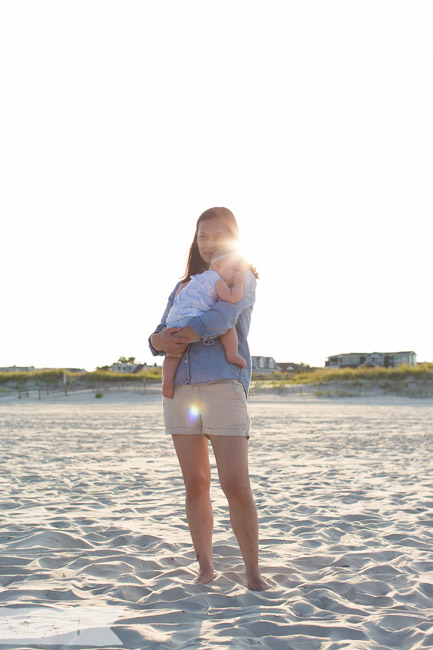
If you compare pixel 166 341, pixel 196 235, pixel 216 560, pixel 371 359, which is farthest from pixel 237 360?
pixel 371 359

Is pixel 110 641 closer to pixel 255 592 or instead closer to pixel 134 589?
pixel 134 589

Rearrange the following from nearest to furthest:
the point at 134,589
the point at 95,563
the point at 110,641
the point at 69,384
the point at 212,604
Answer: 1. the point at 110,641
2. the point at 212,604
3. the point at 134,589
4. the point at 95,563
5. the point at 69,384

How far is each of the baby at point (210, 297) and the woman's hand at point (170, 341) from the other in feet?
0.11

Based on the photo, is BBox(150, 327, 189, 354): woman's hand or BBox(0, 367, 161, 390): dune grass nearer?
BBox(150, 327, 189, 354): woman's hand

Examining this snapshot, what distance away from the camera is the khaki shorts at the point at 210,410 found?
3.03m

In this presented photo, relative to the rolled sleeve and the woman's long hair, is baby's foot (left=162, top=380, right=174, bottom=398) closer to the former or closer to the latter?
the rolled sleeve

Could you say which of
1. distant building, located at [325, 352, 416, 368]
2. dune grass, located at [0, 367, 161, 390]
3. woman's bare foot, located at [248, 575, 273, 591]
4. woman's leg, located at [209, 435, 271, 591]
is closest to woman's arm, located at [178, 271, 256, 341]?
woman's leg, located at [209, 435, 271, 591]

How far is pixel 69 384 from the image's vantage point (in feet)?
131

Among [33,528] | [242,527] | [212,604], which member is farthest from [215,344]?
[33,528]

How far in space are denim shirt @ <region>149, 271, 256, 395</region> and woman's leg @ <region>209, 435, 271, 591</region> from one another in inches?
12.2

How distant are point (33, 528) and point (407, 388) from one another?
2803cm

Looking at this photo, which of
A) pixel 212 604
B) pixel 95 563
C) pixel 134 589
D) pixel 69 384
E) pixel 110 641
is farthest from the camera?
pixel 69 384

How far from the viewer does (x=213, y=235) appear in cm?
329

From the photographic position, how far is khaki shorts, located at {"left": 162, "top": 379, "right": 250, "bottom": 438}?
3.03m
